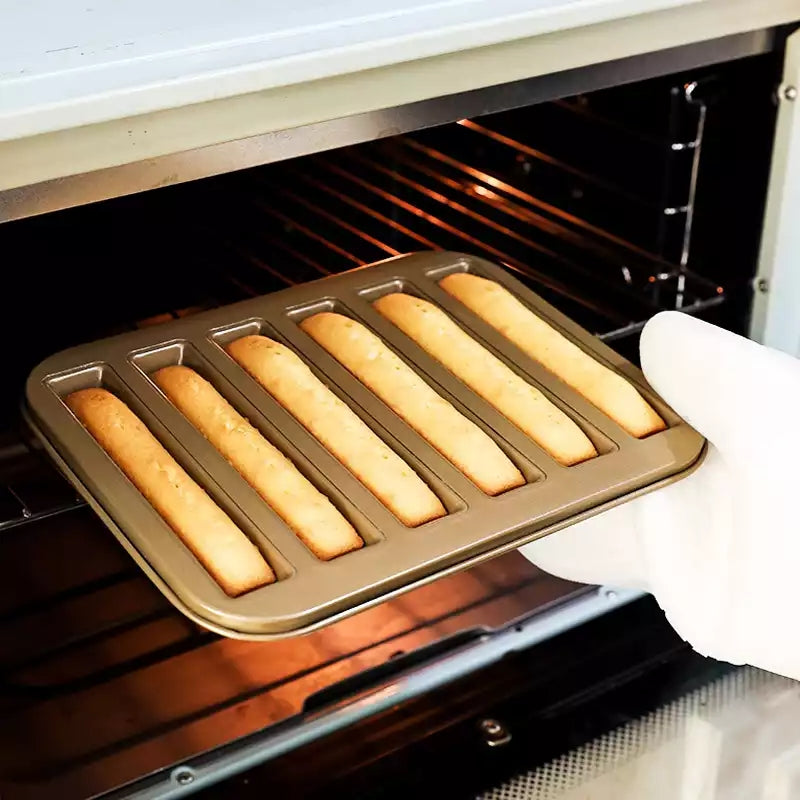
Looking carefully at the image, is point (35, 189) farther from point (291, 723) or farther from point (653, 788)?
point (653, 788)

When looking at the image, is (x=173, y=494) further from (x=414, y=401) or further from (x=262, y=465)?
(x=414, y=401)

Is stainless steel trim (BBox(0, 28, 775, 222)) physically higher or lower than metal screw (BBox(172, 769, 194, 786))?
higher

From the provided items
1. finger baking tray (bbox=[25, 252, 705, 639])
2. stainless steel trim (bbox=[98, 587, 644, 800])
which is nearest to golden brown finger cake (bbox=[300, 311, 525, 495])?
finger baking tray (bbox=[25, 252, 705, 639])

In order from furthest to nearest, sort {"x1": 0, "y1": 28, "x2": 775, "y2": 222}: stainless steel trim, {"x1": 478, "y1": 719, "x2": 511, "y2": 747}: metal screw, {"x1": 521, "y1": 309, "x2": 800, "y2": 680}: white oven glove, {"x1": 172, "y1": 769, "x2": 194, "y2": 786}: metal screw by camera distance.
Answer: {"x1": 478, "y1": 719, "x2": 511, "y2": 747}: metal screw < {"x1": 172, "y1": 769, "x2": 194, "y2": 786}: metal screw < {"x1": 521, "y1": 309, "x2": 800, "y2": 680}: white oven glove < {"x1": 0, "y1": 28, "x2": 775, "y2": 222}: stainless steel trim

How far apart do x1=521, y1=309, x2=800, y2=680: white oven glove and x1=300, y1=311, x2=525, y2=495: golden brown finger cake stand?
0.13 m

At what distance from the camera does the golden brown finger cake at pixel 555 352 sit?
822mm

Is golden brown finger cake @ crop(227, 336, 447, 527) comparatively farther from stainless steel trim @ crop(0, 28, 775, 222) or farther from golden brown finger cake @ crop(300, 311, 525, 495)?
stainless steel trim @ crop(0, 28, 775, 222)

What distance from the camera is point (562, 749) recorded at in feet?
3.40

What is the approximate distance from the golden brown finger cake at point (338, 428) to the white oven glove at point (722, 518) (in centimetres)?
19

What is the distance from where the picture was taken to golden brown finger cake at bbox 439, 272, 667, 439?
0.82 metres

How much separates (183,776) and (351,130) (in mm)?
479

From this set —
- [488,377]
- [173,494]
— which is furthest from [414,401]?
[173,494]

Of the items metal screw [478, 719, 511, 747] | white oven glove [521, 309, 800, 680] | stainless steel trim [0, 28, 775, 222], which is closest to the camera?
stainless steel trim [0, 28, 775, 222]

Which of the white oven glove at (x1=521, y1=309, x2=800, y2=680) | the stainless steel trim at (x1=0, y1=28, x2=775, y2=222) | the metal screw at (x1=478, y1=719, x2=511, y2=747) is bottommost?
the metal screw at (x1=478, y1=719, x2=511, y2=747)
